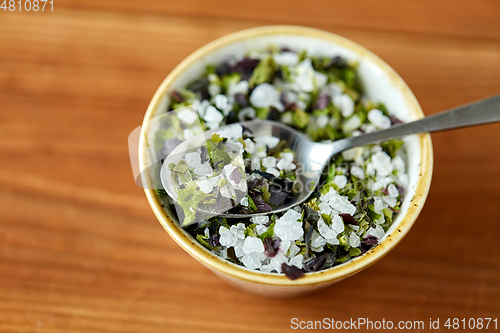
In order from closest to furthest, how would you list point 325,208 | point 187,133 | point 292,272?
1. point 292,272
2. point 325,208
3. point 187,133

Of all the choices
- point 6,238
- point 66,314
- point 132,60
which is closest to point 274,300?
point 66,314

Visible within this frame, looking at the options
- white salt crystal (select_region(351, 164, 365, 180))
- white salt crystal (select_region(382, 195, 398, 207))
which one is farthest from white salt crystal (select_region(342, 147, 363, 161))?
white salt crystal (select_region(382, 195, 398, 207))

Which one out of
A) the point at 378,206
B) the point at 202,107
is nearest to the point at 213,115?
the point at 202,107

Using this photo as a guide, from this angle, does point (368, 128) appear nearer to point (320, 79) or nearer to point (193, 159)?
point (320, 79)

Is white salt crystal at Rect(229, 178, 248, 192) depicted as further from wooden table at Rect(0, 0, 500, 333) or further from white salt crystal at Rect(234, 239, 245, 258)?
wooden table at Rect(0, 0, 500, 333)

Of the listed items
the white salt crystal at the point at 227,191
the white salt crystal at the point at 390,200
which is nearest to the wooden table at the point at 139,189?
the white salt crystal at the point at 390,200

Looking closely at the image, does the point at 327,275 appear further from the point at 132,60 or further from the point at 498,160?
the point at 132,60
